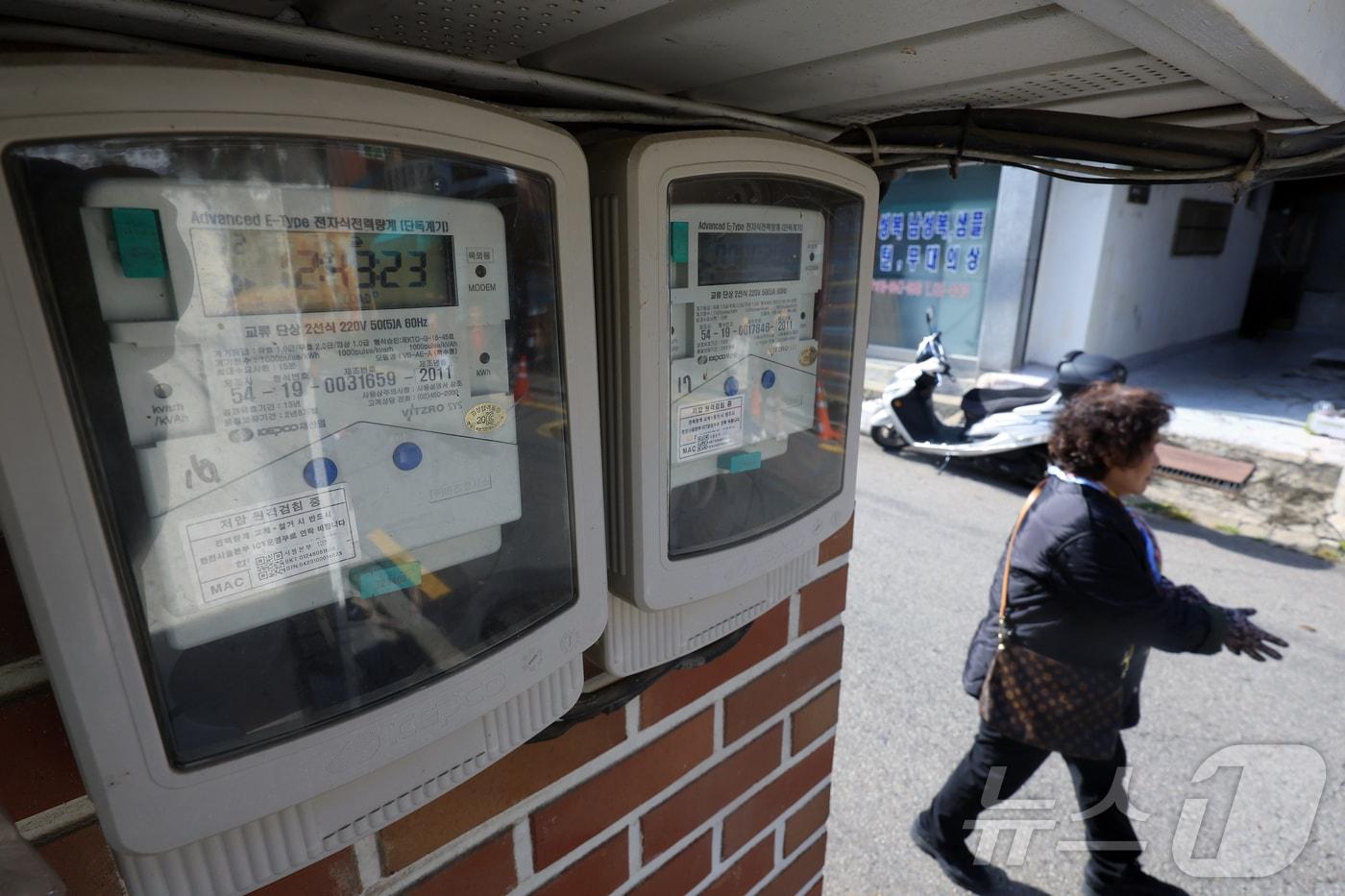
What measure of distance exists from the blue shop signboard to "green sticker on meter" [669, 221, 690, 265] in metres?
7.36

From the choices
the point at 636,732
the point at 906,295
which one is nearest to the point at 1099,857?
the point at 636,732

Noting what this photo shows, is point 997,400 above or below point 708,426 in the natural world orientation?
below

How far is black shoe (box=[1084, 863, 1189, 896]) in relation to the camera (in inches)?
86.8

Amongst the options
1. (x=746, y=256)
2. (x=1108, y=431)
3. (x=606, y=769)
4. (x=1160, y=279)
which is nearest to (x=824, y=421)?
(x=746, y=256)

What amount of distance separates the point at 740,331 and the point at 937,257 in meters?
7.84

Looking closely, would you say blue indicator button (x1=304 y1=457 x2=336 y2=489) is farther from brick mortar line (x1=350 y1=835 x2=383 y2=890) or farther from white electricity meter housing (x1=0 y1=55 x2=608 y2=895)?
brick mortar line (x1=350 y1=835 x2=383 y2=890)

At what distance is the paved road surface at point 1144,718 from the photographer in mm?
2379

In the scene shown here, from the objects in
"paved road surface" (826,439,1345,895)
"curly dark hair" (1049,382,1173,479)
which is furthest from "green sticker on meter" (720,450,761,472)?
"paved road surface" (826,439,1345,895)

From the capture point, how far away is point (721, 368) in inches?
34.8

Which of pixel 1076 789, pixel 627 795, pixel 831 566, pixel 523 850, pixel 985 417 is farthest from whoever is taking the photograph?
pixel 985 417

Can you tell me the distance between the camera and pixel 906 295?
27.3ft

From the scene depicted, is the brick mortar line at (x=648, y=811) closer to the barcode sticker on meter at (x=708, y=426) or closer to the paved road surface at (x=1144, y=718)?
the barcode sticker on meter at (x=708, y=426)

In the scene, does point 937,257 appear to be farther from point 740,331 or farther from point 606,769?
point 606,769

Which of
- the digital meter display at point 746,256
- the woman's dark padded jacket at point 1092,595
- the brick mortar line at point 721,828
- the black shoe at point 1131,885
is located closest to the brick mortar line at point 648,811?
the brick mortar line at point 721,828
